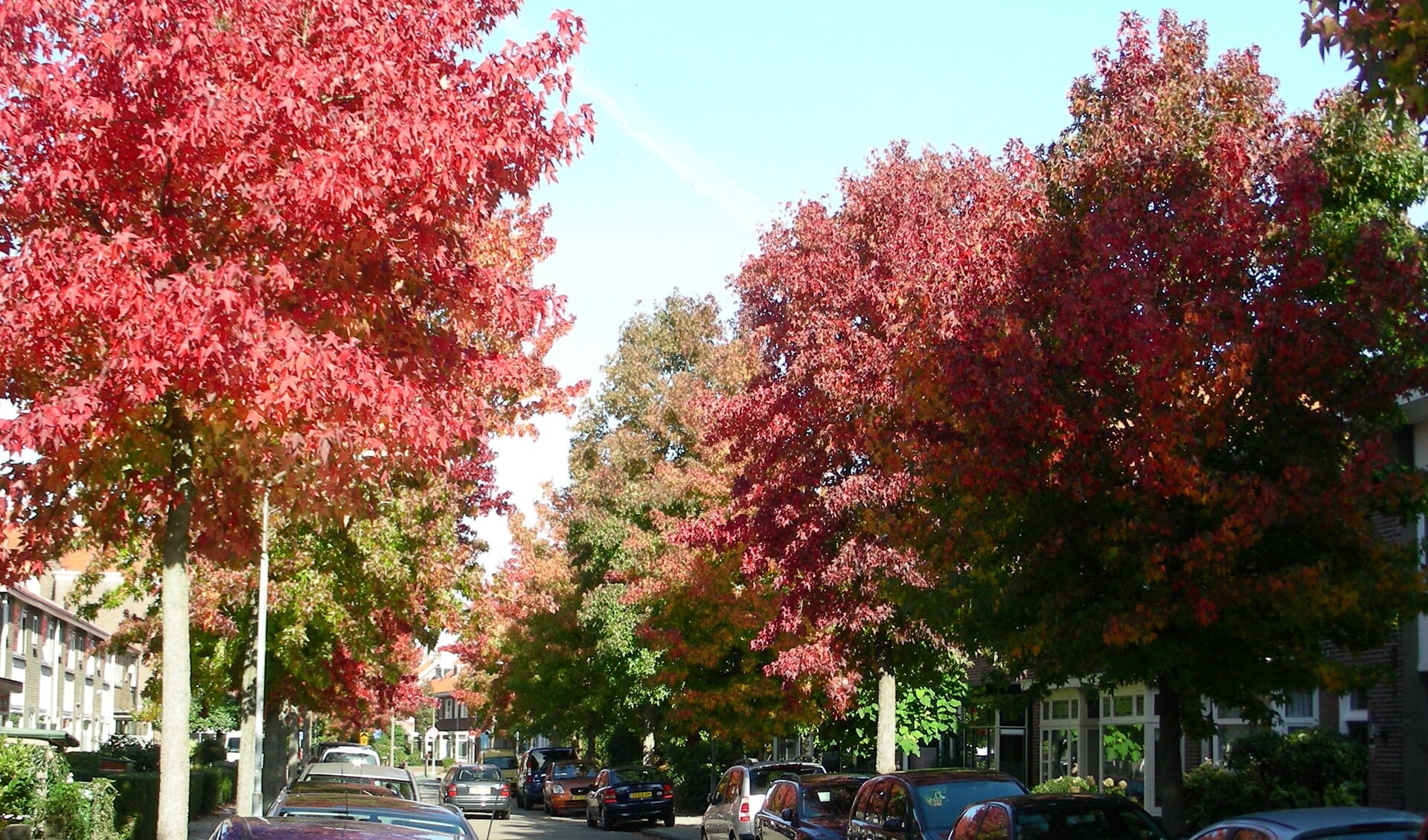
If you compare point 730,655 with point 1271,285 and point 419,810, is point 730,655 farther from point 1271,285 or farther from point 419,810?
point 419,810

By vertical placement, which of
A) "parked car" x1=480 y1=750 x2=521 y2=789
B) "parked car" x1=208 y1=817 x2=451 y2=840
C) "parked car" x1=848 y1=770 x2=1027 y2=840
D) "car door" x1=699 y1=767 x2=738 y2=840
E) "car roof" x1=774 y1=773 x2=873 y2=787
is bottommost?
"parked car" x1=480 y1=750 x2=521 y2=789

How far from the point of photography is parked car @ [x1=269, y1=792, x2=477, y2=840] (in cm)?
896

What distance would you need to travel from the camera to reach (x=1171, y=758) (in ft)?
48.3

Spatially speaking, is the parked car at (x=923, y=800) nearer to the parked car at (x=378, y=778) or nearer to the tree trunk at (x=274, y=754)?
the parked car at (x=378, y=778)

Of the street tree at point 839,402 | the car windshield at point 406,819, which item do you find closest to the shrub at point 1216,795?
the street tree at point 839,402

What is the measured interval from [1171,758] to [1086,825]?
7.58 feet

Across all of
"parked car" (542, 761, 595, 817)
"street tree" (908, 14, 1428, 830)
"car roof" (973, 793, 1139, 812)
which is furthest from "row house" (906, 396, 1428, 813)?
"parked car" (542, 761, 595, 817)

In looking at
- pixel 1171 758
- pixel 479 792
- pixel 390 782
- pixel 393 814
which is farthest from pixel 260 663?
pixel 393 814

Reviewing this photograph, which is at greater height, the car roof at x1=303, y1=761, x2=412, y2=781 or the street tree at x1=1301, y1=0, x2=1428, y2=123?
the street tree at x1=1301, y1=0, x2=1428, y2=123

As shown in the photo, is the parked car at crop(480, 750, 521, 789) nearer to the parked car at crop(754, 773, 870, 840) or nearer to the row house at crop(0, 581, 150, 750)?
the row house at crop(0, 581, 150, 750)

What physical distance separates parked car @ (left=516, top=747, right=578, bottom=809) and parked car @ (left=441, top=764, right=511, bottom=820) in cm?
500

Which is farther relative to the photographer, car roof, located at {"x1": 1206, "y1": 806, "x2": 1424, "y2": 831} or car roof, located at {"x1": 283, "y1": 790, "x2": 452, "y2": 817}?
car roof, located at {"x1": 283, "y1": 790, "x2": 452, "y2": 817}

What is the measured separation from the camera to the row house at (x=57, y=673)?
153 ft

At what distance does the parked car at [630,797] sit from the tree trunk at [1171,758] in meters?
23.9
